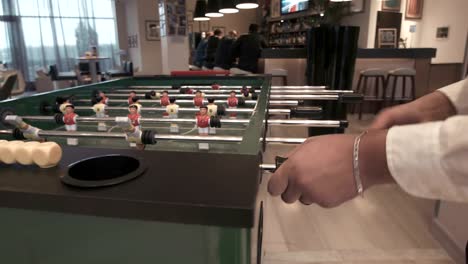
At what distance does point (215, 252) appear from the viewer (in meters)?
0.47

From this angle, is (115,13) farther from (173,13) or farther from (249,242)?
(249,242)

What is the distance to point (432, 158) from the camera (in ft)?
1.63

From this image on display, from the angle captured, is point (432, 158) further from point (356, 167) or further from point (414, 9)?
point (414, 9)

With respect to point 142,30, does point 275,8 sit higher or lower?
higher

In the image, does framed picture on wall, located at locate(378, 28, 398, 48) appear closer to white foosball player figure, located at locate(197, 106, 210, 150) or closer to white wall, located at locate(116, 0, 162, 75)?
white wall, located at locate(116, 0, 162, 75)

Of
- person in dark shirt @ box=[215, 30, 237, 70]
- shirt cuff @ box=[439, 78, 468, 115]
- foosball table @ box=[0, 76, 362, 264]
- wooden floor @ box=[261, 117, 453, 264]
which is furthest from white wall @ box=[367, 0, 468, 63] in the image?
foosball table @ box=[0, 76, 362, 264]

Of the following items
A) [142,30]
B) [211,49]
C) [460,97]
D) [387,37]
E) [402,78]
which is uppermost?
[142,30]

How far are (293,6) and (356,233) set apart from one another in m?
7.11

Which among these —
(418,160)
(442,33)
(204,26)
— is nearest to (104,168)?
(418,160)

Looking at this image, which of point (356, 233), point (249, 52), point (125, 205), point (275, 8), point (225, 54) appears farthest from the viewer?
point (275, 8)

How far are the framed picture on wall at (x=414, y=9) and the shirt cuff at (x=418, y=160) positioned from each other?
688 centimetres

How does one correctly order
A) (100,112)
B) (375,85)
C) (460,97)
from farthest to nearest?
(375,85), (100,112), (460,97)

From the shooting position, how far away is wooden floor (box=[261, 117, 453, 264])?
1.76 meters

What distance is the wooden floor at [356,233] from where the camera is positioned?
1762 mm
